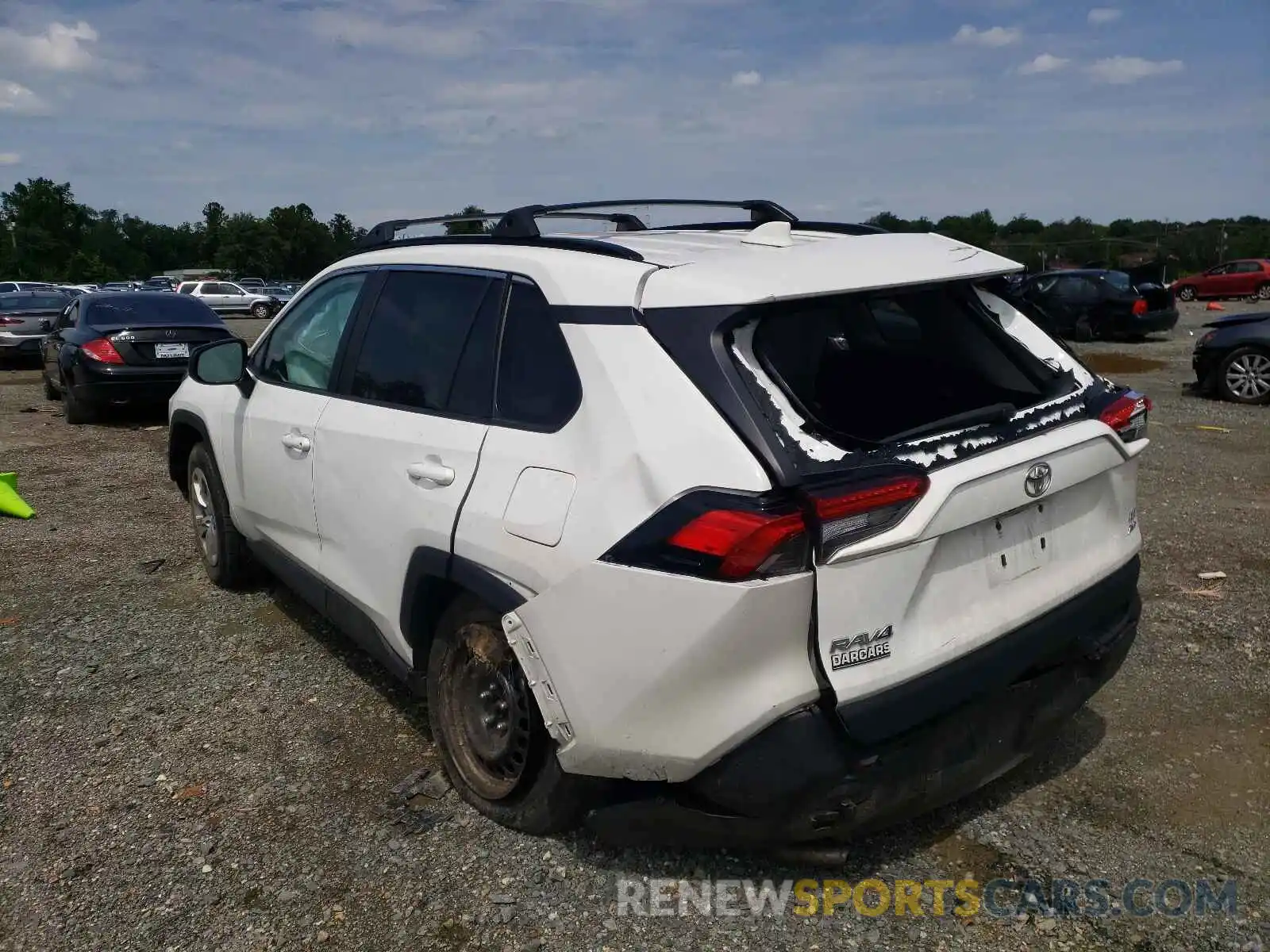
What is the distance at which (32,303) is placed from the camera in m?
18.8

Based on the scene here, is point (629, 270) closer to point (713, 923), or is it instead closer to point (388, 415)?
point (388, 415)

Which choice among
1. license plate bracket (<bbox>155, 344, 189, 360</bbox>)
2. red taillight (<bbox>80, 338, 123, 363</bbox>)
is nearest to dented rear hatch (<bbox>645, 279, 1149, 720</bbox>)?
license plate bracket (<bbox>155, 344, 189, 360</bbox>)

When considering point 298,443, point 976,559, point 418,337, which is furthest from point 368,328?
point 976,559

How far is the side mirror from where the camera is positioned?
15.1 feet

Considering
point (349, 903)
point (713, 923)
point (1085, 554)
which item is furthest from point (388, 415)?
point (1085, 554)

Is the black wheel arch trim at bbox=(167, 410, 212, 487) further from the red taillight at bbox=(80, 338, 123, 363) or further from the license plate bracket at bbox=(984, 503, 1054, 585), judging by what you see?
the red taillight at bbox=(80, 338, 123, 363)

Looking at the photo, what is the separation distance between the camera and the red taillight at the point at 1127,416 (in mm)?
2982

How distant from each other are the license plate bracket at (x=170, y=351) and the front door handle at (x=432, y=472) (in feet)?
28.4

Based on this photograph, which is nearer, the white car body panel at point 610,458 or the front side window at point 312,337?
the white car body panel at point 610,458

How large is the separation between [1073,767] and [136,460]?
825 centimetres

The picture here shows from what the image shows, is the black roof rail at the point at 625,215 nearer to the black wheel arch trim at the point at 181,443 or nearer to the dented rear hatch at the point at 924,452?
the dented rear hatch at the point at 924,452

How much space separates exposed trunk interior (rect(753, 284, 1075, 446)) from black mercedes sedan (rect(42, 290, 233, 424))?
861 centimetres

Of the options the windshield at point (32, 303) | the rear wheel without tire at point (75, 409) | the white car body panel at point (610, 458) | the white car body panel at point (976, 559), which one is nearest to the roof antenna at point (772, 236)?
the white car body panel at point (610, 458)

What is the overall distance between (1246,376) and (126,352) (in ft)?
40.6
